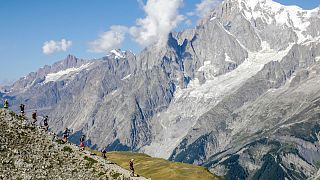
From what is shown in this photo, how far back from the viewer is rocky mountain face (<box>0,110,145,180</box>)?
65000 millimetres

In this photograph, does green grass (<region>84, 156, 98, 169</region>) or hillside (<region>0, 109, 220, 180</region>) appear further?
green grass (<region>84, 156, 98, 169</region>)

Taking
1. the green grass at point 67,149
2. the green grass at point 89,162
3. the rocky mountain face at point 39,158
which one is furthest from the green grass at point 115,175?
the green grass at point 67,149

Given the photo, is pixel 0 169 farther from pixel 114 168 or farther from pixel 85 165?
pixel 114 168

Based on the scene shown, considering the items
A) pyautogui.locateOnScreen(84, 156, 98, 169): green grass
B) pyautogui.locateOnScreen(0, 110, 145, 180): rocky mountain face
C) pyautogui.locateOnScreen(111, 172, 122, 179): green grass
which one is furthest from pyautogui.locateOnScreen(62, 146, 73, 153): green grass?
pyautogui.locateOnScreen(111, 172, 122, 179): green grass

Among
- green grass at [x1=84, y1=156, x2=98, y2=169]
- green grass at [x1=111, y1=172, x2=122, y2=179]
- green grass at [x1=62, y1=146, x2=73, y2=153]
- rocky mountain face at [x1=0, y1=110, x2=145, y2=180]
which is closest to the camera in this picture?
rocky mountain face at [x1=0, y1=110, x2=145, y2=180]

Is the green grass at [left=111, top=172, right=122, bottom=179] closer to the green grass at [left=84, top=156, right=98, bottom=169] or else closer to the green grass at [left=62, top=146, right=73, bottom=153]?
the green grass at [left=84, top=156, right=98, bottom=169]

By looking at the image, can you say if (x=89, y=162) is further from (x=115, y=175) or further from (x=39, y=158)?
(x=39, y=158)

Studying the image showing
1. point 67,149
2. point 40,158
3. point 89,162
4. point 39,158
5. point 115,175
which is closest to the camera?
point 39,158

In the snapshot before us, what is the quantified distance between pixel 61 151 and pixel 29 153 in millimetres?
6255

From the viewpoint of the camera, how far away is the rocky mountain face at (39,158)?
65.0 meters

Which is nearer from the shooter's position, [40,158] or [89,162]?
[40,158]

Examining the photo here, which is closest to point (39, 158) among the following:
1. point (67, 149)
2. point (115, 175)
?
point (67, 149)

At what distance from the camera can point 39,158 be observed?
68250mm

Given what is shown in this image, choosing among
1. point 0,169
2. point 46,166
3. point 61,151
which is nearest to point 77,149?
point 61,151
